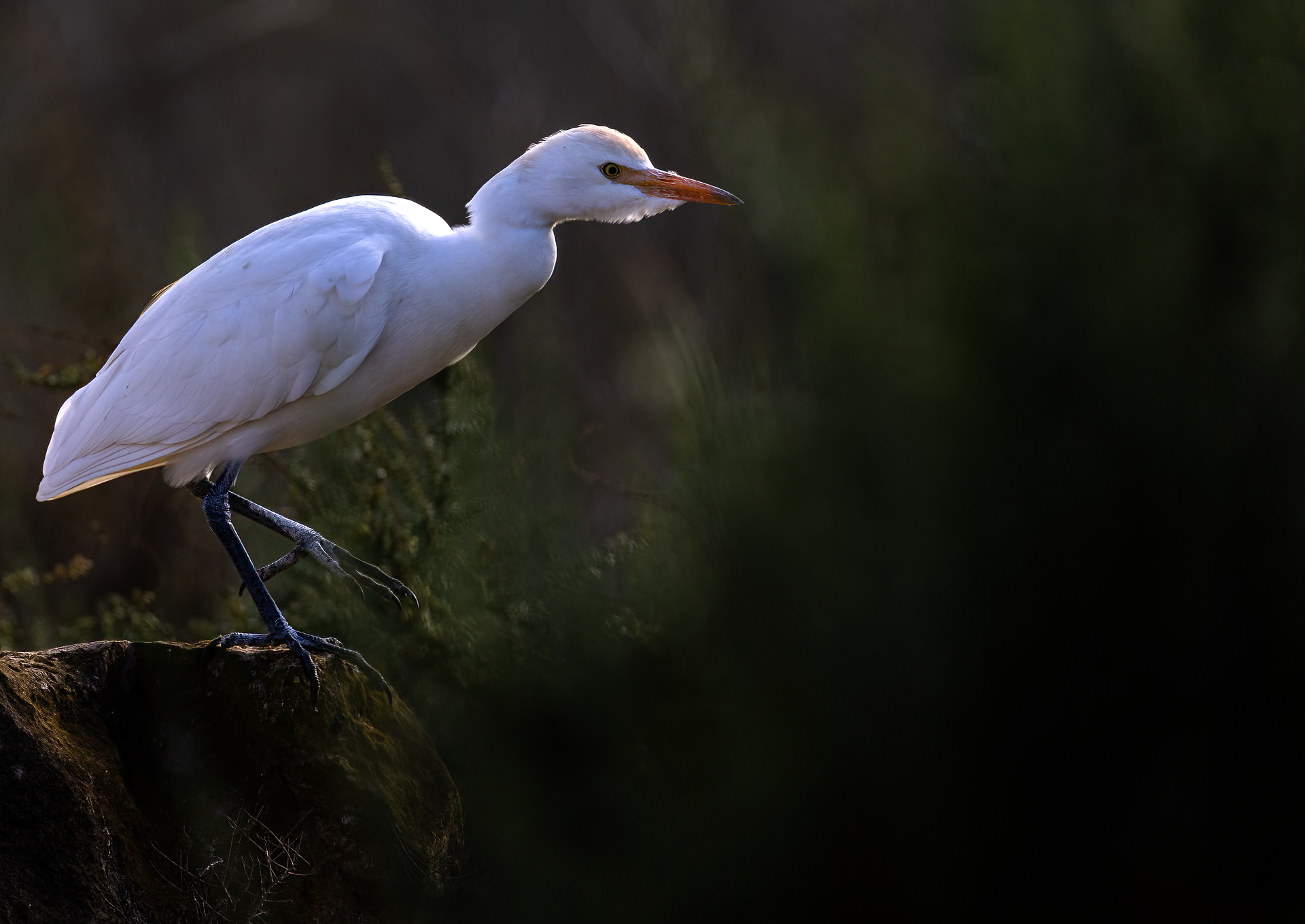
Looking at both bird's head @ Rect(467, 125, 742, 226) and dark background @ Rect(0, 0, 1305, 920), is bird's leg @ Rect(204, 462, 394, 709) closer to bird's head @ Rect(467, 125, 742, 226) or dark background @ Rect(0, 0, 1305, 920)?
bird's head @ Rect(467, 125, 742, 226)

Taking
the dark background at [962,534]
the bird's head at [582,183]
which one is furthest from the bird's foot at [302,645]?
the dark background at [962,534]

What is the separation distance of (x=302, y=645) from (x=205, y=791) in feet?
1.25

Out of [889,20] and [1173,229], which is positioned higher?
[889,20]

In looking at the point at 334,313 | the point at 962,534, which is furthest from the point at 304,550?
the point at 962,534

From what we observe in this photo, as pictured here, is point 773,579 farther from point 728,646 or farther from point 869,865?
point 869,865

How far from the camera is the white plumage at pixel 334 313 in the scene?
112 inches

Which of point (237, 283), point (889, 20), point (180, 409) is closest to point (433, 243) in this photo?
point (237, 283)

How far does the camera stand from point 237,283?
2.92m

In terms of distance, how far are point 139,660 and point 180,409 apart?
2.55 feet

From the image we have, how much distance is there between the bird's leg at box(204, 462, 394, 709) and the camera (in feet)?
8.00

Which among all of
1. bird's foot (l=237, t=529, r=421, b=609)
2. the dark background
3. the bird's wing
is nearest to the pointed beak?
the bird's wing

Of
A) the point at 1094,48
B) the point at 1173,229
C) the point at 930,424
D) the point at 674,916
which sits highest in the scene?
the point at 1094,48

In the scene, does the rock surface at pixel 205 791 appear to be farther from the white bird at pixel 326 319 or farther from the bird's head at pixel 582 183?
the bird's head at pixel 582 183

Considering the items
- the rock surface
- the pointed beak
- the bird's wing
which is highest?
the pointed beak
